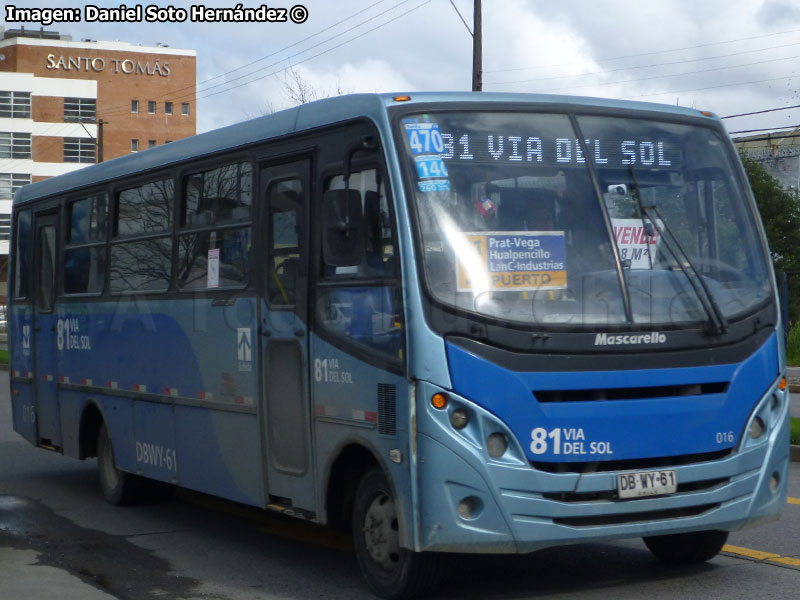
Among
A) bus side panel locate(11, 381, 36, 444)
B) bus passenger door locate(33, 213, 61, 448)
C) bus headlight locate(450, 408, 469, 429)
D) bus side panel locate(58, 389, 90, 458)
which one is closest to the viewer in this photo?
bus headlight locate(450, 408, 469, 429)

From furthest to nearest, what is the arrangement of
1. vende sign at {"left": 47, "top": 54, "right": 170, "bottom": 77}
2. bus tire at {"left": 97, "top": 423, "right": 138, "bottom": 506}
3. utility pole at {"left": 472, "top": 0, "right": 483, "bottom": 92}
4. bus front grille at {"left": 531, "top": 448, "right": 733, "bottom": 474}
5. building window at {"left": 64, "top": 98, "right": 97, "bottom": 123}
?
1. vende sign at {"left": 47, "top": 54, "right": 170, "bottom": 77}
2. building window at {"left": 64, "top": 98, "right": 97, "bottom": 123}
3. utility pole at {"left": 472, "top": 0, "right": 483, "bottom": 92}
4. bus tire at {"left": 97, "top": 423, "right": 138, "bottom": 506}
5. bus front grille at {"left": 531, "top": 448, "right": 733, "bottom": 474}

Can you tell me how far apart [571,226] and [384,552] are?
2067mm

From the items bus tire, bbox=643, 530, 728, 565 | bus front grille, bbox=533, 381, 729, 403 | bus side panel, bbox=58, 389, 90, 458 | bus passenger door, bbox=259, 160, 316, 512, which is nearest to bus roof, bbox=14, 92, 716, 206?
bus passenger door, bbox=259, 160, 316, 512

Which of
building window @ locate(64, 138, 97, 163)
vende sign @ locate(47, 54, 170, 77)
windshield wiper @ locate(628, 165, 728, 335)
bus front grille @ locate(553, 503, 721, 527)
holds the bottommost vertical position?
bus front grille @ locate(553, 503, 721, 527)

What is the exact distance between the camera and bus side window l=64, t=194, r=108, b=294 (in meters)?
11.3

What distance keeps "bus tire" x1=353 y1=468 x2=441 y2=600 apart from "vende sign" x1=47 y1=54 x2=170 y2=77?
8742 cm

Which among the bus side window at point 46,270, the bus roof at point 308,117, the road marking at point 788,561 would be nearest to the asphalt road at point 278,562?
the road marking at point 788,561

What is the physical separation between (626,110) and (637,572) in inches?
109

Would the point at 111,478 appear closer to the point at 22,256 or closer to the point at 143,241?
the point at 143,241

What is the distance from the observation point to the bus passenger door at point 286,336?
25.4 ft

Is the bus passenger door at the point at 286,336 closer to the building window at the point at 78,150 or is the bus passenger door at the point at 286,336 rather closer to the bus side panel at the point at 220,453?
the bus side panel at the point at 220,453

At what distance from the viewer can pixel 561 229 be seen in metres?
6.86

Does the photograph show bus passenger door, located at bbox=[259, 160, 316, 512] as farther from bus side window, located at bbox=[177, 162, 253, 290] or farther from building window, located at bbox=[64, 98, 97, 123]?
building window, located at bbox=[64, 98, 97, 123]

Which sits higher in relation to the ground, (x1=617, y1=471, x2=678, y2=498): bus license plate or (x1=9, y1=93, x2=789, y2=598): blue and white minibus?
(x1=9, y1=93, x2=789, y2=598): blue and white minibus
